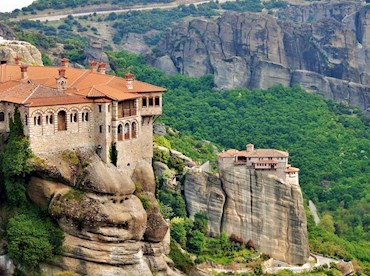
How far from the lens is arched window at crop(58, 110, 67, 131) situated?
62.2 metres

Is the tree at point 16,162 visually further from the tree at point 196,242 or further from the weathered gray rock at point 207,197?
the weathered gray rock at point 207,197

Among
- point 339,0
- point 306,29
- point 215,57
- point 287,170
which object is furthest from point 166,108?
point 339,0

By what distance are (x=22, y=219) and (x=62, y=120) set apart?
17.4ft

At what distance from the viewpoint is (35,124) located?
61.4 m

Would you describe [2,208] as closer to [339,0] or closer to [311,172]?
[311,172]

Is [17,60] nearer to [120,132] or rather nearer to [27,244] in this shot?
[120,132]

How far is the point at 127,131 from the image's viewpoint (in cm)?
6525

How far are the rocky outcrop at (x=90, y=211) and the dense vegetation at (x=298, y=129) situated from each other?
36.9m

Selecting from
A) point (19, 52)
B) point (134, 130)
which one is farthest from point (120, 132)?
point (19, 52)

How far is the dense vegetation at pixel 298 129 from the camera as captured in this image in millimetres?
107331

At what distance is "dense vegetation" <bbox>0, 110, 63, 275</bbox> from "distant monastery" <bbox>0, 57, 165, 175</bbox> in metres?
0.72

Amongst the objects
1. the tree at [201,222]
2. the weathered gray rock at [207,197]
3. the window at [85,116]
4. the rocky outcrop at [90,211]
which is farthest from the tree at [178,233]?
the window at [85,116]

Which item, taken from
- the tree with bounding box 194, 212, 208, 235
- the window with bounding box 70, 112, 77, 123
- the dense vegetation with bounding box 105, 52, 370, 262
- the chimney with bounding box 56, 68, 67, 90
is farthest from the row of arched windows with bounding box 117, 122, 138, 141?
the dense vegetation with bounding box 105, 52, 370, 262

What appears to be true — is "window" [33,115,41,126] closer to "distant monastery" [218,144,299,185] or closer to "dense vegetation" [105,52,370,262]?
"distant monastery" [218,144,299,185]
